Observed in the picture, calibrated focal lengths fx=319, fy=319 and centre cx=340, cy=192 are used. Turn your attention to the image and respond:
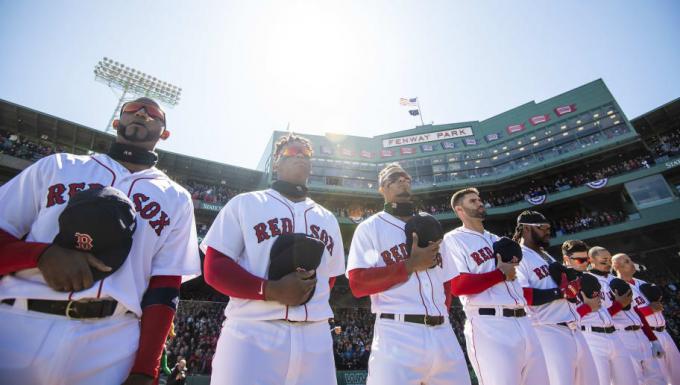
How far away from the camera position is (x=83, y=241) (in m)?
1.45

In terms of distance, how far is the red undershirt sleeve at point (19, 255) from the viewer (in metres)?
1.42

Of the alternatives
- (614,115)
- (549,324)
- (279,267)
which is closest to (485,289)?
(549,324)

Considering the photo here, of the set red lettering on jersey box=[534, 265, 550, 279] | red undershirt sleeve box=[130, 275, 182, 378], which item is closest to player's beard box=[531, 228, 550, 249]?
red lettering on jersey box=[534, 265, 550, 279]

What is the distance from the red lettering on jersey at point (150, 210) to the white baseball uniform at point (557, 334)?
14.6ft

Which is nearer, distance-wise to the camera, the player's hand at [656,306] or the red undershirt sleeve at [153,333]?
the red undershirt sleeve at [153,333]

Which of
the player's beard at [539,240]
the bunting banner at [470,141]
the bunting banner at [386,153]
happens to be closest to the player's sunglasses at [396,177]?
the player's beard at [539,240]

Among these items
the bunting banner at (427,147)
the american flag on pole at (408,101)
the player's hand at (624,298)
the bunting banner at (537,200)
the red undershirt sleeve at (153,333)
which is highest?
the american flag on pole at (408,101)

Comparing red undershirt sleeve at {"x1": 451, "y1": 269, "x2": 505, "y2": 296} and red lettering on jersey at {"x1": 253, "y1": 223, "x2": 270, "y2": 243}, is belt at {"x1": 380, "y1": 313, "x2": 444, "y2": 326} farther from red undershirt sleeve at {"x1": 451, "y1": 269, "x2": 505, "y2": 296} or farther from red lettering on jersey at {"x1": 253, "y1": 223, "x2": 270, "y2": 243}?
red lettering on jersey at {"x1": 253, "y1": 223, "x2": 270, "y2": 243}

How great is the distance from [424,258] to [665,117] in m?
34.9

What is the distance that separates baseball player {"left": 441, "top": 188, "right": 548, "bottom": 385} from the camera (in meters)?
3.13

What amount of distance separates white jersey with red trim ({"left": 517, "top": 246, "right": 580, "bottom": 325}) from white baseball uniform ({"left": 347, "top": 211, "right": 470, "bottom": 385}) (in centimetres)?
190

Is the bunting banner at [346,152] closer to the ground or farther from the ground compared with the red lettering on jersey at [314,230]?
farther from the ground

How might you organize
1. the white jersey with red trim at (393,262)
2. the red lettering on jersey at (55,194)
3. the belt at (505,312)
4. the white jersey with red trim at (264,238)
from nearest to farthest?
the red lettering on jersey at (55,194), the white jersey with red trim at (264,238), the white jersey with red trim at (393,262), the belt at (505,312)

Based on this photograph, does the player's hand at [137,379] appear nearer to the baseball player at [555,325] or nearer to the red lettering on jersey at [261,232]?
the red lettering on jersey at [261,232]
